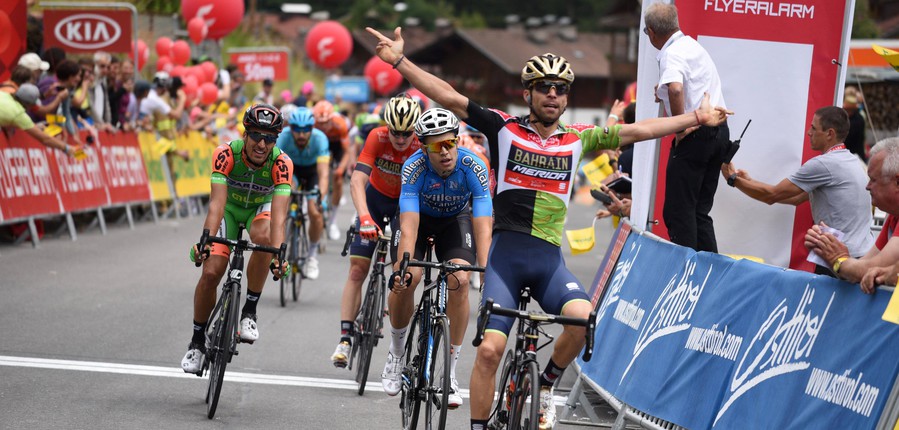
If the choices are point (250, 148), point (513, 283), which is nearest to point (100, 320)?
point (250, 148)

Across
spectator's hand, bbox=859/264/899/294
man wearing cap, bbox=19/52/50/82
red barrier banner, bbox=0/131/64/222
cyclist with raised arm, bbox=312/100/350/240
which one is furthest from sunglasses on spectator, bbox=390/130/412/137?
man wearing cap, bbox=19/52/50/82

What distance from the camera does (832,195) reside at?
8.66 meters

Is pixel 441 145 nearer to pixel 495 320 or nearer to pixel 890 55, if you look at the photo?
pixel 495 320

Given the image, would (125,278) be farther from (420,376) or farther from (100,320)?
(420,376)

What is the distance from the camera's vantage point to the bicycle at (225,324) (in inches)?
312

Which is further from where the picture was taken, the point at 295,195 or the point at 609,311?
the point at 295,195

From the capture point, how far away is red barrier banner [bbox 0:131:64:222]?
1565 centimetres

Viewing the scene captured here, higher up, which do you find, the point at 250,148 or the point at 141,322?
the point at 250,148

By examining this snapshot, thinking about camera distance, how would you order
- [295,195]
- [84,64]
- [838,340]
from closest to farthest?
[838,340]
[295,195]
[84,64]

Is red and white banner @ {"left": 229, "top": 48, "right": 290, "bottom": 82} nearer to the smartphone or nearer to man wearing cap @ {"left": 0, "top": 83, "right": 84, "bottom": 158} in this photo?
man wearing cap @ {"left": 0, "top": 83, "right": 84, "bottom": 158}

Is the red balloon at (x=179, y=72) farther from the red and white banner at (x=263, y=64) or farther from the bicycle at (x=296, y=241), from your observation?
the red and white banner at (x=263, y=64)

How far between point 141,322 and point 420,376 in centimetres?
499

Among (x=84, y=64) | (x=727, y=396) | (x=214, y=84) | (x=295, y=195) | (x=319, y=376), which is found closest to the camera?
(x=727, y=396)

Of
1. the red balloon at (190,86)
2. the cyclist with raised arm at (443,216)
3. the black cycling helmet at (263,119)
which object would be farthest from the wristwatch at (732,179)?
the red balloon at (190,86)
